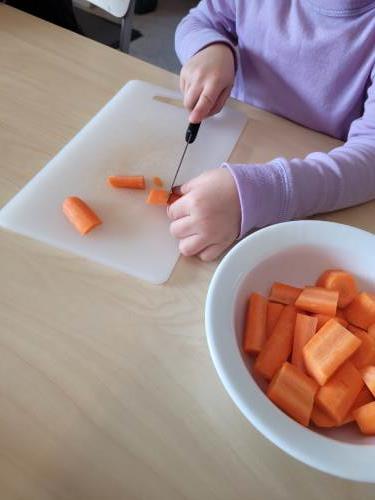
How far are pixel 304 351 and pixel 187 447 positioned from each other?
0.15 m

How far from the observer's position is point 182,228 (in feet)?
1.91

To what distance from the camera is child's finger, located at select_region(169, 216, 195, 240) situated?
1.90 feet

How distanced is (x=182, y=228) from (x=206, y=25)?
481 mm

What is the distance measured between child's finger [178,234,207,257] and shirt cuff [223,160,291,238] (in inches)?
2.3

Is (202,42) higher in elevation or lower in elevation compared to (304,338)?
higher

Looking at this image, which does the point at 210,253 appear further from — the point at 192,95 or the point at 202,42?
the point at 202,42

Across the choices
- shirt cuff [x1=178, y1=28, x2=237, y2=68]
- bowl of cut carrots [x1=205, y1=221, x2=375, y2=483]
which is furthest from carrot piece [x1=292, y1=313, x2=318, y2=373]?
shirt cuff [x1=178, y1=28, x2=237, y2=68]

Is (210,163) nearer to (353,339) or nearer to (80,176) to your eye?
(80,176)

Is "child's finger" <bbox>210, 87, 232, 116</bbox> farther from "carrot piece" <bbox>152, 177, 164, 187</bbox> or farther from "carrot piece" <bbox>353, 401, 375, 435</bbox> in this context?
"carrot piece" <bbox>353, 401, 375, 435</bbox>

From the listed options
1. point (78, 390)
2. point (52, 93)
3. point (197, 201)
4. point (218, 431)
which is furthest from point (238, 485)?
point (52, 93)

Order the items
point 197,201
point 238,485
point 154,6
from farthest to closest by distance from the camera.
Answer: point 154,6 < point 197,201 < point 238,485

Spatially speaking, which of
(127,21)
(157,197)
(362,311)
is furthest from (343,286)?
(127,21)

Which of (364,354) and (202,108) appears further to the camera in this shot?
(202,108)

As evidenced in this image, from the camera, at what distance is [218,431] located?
450mm
